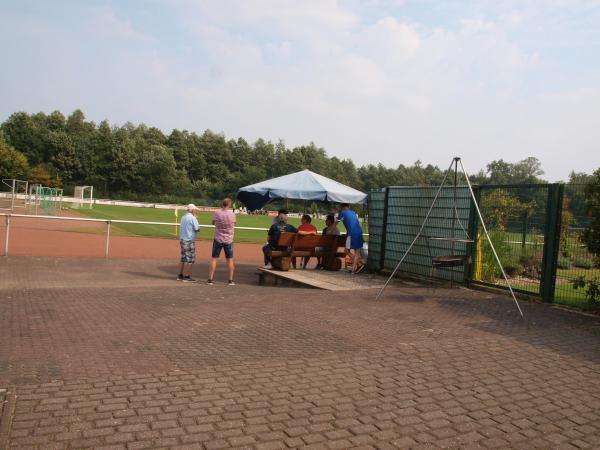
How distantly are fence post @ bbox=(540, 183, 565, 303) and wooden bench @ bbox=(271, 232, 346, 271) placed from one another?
16.5 feet

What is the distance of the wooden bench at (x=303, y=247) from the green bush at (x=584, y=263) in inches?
219

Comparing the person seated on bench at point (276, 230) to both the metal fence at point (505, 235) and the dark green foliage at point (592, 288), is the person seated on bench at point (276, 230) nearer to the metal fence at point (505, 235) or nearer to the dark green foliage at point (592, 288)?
the metal fence at point (505, 235)

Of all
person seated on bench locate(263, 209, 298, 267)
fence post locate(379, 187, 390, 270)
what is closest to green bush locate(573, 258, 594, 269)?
fence post locate(379, 187, 390, 270)

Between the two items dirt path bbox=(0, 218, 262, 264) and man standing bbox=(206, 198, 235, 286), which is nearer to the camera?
man standing bbox=(206, 198, 235, 286)

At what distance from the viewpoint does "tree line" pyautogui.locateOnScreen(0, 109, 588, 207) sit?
80.4 meters

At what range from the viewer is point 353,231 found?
42.2 ft

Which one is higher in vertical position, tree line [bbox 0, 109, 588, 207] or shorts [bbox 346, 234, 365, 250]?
tree line [bbox 0, 109, 588, 207]

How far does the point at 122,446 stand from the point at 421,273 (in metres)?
9.41

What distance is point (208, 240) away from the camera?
25.0m

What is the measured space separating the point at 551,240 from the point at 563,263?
44 cm

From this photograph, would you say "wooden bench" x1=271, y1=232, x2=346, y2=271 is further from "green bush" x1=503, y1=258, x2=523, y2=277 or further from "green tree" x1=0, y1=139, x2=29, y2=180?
"green tree" x1=0, y1=139, x2=29, y2=180

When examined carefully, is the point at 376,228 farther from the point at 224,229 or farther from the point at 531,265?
the point at 531,265

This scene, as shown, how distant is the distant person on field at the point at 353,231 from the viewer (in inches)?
500

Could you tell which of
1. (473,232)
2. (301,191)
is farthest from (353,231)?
(473,232)
